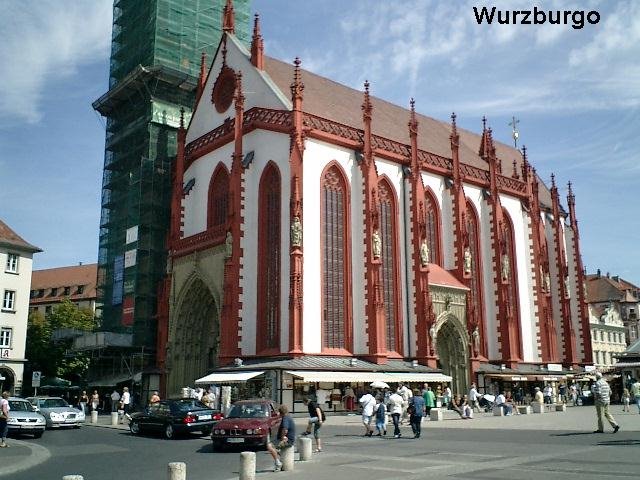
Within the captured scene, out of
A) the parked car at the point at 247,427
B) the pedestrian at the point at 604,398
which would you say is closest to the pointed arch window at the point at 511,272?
the pedestrian at the point at 604,398

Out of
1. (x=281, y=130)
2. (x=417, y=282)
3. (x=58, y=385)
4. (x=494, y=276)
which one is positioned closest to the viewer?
(x=281, y=130)

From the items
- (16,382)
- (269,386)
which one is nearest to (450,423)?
(269,386)

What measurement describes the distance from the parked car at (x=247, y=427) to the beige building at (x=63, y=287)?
64.5 metres

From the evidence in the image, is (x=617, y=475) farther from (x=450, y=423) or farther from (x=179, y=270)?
(x=179, y=270)

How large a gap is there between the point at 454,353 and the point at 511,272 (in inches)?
401

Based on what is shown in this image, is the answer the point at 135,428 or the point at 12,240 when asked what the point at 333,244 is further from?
the point at 12,240

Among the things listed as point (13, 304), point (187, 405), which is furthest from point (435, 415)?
point (13, 304)

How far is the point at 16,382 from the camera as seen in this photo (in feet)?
177

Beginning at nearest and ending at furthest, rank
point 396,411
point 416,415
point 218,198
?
point 416,415 < point 396,411 < point 218,198

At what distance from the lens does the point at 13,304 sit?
55.8 metres

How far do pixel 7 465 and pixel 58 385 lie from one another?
44240 millimetres

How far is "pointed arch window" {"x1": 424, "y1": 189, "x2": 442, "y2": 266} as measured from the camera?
152 feet

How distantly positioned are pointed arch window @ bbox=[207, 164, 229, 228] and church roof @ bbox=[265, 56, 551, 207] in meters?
6.57

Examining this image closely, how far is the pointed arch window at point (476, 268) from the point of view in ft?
155
